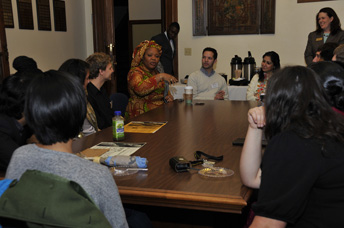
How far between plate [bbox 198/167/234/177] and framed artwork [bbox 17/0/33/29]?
13.1ft

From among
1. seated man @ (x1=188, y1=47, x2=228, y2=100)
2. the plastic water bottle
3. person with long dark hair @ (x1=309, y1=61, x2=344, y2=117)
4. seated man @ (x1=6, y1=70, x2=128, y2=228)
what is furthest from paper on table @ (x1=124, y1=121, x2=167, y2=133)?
seated man @ (x1=188, y1=47, x2=228, y2=100)

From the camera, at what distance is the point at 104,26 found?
6.24 meters

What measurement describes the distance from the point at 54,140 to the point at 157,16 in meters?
7.34

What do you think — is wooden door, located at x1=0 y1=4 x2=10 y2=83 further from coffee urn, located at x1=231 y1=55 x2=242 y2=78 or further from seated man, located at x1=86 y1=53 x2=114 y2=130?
coffee urn, located at x1=231 y1=55 x2=242 y2=78

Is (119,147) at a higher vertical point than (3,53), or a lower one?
lower

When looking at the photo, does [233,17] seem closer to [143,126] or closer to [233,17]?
[233,17]

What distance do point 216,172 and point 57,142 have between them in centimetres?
71

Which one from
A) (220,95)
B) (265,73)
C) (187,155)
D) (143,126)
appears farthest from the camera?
(265,73)

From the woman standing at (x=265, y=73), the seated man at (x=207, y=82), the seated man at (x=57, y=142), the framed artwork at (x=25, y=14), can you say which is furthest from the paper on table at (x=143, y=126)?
the framed artwork at (x=25, y=14)

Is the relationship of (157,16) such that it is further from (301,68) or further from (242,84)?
(301,68)

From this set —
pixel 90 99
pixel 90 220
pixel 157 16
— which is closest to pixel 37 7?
pixel 90 99

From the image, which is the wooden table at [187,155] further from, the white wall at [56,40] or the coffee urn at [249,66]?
the white wall at [56,40]

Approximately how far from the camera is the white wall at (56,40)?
4.67 meters

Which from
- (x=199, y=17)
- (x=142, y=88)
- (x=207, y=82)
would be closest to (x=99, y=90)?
(x=142, y=88)
